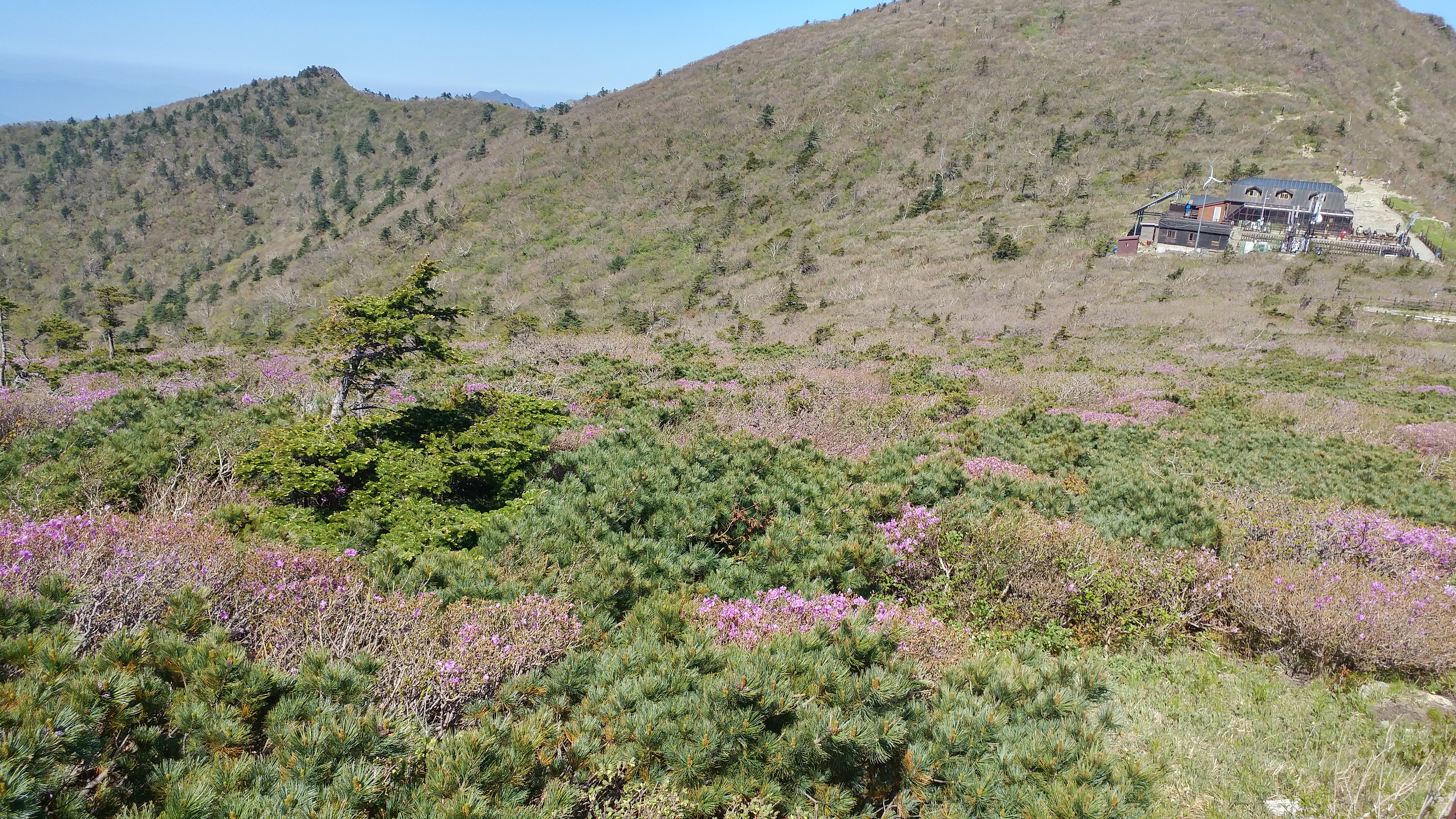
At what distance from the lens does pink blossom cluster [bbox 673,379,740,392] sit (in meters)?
13.4

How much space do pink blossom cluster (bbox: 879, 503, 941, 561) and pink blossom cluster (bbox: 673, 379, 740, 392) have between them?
734 cm

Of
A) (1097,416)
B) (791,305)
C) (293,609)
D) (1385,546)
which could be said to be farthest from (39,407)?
(791,305)

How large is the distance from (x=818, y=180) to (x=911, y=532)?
61.5m

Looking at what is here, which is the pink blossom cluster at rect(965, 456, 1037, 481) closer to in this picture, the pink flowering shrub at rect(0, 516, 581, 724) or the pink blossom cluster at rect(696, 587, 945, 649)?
the pink blossom cluster at rect(696, 587, 945, 649)

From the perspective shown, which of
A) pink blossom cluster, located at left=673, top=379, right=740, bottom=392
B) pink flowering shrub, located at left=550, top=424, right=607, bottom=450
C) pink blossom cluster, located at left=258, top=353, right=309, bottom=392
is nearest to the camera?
pink flowering shrub, located at left=550, top=424, right=607, bottom=450

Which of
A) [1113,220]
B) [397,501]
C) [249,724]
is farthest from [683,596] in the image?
[1113,220]

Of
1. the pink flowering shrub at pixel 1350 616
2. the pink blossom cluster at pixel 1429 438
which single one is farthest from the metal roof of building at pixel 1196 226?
the pink flowering shrub at pixel 1350 616

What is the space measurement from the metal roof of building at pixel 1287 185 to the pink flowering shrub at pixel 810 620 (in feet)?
203

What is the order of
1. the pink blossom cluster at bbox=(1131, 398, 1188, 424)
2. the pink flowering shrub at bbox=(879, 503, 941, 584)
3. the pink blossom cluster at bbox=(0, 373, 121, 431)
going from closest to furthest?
the pink flowering shrub at bbox=(879, 503, 941, 584), the pink blossom cluster at bbox=(0, 373, 121, 431), the pink blossom cluster at bbox=(1131, 398, 1188, 424)

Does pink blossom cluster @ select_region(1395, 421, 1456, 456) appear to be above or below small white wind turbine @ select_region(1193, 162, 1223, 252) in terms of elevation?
below

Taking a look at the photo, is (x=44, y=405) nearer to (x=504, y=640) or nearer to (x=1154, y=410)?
(x=504, y=640)

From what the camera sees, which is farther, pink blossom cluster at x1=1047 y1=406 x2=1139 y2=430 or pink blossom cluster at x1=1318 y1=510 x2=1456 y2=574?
pink blossom cluster at x1=1047 y1=406 x2=1139 y2=430

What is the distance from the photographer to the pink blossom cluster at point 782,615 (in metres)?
3.92

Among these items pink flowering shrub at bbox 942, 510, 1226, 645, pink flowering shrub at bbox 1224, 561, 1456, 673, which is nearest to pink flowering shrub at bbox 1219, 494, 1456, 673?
pink flowering shrub at bbox 1224, 561, 1456, 673
